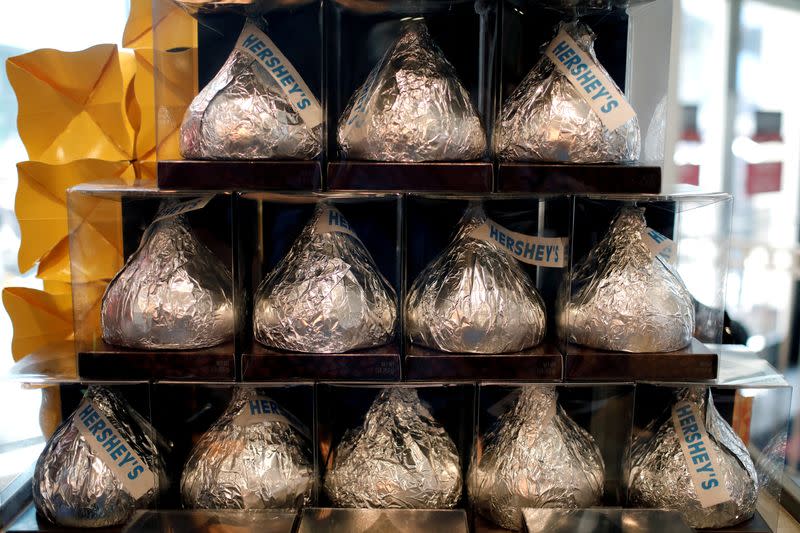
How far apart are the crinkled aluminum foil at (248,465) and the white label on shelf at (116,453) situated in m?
0.08

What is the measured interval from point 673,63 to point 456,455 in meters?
1.42

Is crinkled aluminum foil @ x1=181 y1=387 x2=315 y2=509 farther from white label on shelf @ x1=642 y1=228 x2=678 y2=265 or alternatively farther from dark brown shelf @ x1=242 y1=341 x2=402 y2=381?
white label on shelf @ x1=642 y1=228 x2=678 y2=265

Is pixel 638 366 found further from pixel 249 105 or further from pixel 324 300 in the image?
pixel 249 105

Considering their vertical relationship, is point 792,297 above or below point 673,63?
below

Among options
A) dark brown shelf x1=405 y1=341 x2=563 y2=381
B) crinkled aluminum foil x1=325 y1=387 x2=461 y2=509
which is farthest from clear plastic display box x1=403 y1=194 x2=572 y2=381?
crinkled aluminum foil x1=325 y1=387 x2=461 y2=509

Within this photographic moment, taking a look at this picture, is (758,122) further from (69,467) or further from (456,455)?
(69,467)

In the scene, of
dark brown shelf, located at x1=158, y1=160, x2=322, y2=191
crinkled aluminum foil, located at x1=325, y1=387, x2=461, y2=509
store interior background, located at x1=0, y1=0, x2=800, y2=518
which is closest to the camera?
dark brown shelf, located at x1=158, y1=160, x2=322, y2=191

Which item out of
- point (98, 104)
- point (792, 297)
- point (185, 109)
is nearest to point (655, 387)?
point (185, 109)

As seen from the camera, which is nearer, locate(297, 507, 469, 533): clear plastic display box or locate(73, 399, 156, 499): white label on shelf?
locate(297, 507, 469, 533): clear plastic display box

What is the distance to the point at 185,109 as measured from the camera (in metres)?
1.35

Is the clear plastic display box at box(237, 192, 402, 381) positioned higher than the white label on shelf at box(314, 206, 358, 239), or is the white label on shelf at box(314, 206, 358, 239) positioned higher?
the white label on shelf at box(314, 206, 358, 239)

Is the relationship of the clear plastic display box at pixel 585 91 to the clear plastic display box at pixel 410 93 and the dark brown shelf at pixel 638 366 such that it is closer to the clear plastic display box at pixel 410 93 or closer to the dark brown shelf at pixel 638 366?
the clear plastic display box at pixel 410 93

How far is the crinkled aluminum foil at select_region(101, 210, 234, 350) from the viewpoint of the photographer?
130 cm

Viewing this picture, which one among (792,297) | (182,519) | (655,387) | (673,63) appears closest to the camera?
(182,519)
